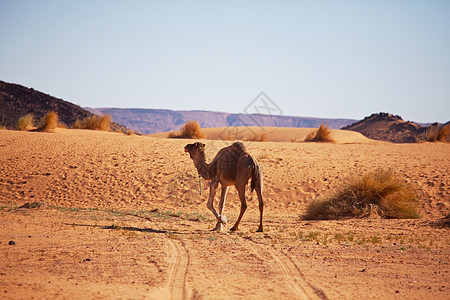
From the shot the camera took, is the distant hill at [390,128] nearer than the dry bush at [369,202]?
No

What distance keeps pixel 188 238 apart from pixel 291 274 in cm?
337

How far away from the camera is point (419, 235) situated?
34.1ft

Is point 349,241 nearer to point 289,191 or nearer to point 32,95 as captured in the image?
point 289,191

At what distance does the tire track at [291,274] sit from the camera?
19.3ft

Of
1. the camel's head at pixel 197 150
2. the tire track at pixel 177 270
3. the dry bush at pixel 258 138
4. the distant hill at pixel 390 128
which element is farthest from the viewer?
the distant hill at pixel 390 128

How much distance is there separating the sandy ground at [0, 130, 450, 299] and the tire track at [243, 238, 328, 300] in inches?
1.1

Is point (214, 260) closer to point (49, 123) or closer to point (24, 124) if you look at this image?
point (49, 123)

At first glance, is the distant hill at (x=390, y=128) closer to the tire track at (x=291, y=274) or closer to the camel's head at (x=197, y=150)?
the camel's head at (x=197, y=150)

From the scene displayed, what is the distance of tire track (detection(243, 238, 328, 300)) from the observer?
5.89 m

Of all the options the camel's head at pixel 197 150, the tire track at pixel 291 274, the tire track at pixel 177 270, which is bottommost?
the tire track at pixel 177 270

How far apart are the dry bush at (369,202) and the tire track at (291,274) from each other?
16.4 feet

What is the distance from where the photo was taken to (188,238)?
9.73 meters

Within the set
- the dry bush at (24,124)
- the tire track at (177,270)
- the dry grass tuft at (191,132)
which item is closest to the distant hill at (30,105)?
the dry bush at (24,124)

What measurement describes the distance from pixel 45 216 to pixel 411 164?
639 inches
